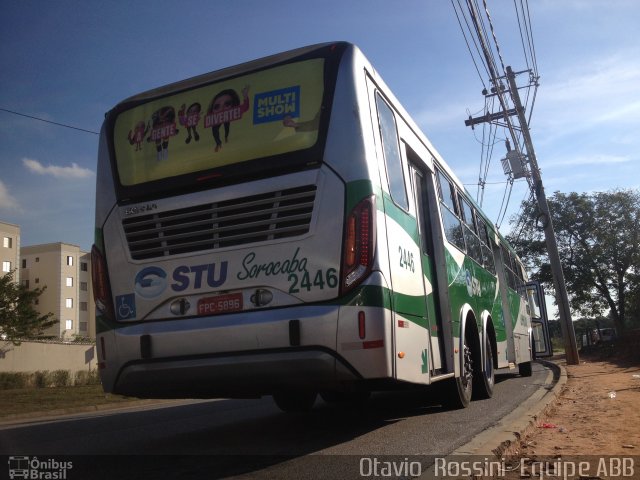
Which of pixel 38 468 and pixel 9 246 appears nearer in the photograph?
pixel 38 468

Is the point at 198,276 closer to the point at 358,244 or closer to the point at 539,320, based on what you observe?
the point at 358,244

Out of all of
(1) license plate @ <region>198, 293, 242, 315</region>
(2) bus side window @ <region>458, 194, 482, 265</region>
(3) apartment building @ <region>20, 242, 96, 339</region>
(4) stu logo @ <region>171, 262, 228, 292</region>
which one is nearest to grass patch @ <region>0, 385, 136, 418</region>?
(2) bus side window @ <region>458, 194, 482, 265</region>

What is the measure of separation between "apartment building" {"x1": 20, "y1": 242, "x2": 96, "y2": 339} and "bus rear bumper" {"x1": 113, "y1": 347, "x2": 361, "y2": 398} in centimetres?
6665

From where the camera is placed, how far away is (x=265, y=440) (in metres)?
6.45

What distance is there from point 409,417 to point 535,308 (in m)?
13.9

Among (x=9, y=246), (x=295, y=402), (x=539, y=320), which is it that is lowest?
(x=295, y=402)

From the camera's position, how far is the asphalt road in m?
5.03

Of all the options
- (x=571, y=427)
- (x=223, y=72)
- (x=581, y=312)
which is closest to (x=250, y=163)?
(x=223, y=72)

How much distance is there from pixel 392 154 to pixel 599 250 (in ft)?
148

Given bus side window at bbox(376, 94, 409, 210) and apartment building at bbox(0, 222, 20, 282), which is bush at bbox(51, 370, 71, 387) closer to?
bus side window at bbox(376, 94, 409, 210)

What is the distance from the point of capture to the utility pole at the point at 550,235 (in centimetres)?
2166

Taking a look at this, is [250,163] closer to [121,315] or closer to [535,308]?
[121,315]

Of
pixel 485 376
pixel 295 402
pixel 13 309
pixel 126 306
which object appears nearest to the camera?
pixel 126 306

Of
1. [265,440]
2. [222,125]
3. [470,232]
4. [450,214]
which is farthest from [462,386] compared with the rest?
[222,125]
